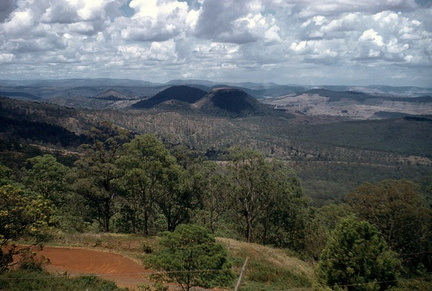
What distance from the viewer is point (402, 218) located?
4075cm

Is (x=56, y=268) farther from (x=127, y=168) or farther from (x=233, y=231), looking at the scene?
(x=233, y=231)

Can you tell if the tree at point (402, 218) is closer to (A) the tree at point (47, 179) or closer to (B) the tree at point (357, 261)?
(B) the tree at point (357, 261)

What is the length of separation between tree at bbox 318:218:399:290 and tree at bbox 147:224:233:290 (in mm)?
7370

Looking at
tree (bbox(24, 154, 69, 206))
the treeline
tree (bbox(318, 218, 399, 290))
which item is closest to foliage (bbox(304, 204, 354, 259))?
the treeline

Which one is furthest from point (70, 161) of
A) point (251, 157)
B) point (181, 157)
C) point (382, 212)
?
point (382, 212)

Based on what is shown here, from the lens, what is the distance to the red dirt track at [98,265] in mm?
25594

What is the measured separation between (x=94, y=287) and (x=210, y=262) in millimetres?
9256

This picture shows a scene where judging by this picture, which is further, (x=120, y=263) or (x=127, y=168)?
(x=127, y=168)

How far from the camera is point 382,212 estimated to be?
41344 millimetres

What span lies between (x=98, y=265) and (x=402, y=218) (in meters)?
36.1

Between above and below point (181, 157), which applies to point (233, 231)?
below

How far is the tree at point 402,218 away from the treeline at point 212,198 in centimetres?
12

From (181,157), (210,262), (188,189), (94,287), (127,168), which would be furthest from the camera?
(181,157)

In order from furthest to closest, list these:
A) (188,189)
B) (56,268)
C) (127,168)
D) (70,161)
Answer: (70,161) → (188,189) → (127,168) → (56,268)
